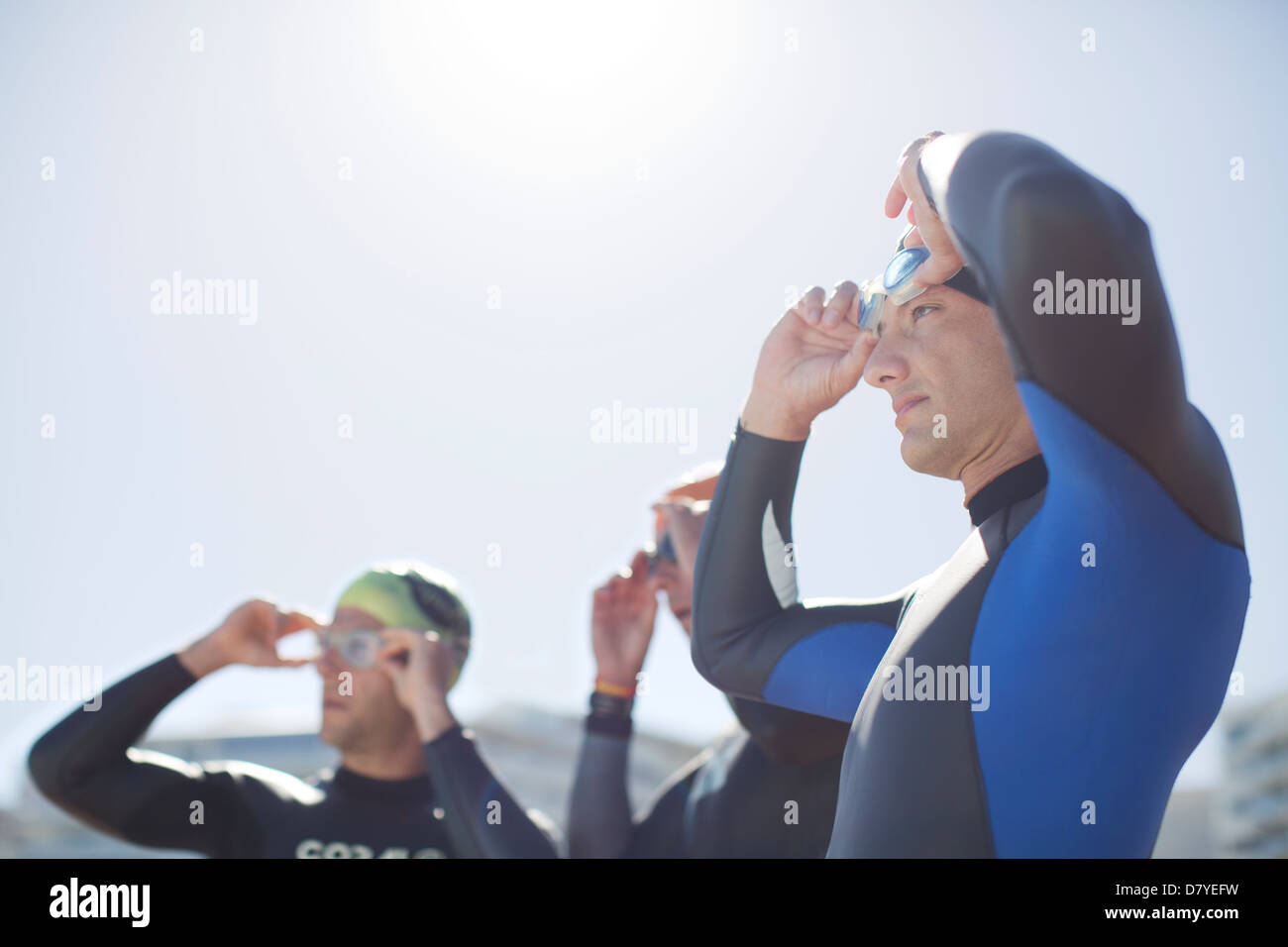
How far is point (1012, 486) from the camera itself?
5.69 ft

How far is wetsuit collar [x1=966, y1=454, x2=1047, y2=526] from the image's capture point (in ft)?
5.62

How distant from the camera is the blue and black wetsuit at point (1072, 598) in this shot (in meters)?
1.39

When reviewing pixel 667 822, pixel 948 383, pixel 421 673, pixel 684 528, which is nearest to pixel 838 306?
pixel 948 383

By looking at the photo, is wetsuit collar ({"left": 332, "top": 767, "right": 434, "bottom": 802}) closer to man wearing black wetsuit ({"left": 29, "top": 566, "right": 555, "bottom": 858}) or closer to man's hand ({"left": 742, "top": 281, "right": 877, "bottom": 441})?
man wearing black wetsuit ({"left": 29, "top": 566, "right": 555, "bottom": 858})

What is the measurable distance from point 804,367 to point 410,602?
2.10m

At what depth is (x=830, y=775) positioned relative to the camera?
250cm

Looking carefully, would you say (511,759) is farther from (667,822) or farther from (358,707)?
(667,822)

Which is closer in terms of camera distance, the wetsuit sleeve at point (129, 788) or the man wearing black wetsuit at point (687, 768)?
the man wearing black wetsuit at point (687, 768)

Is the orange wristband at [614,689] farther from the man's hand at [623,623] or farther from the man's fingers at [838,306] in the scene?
the man's fingers at [838,306]

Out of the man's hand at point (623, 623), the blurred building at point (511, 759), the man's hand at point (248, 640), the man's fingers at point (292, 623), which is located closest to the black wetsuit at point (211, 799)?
the man's hand at point (248, 640)

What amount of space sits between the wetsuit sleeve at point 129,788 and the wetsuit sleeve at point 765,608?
1963mm

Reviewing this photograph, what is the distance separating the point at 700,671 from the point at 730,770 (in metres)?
0.66
